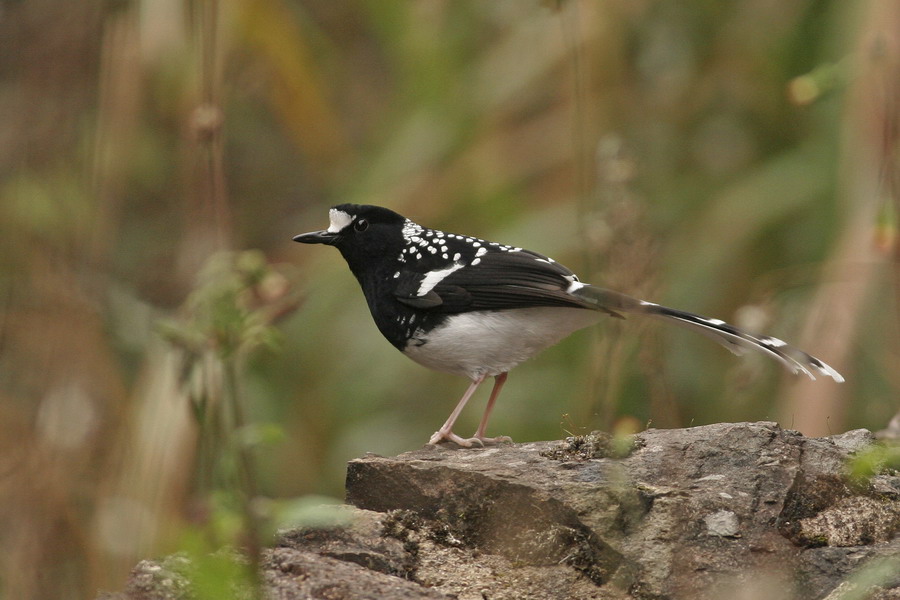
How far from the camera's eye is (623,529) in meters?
3.14

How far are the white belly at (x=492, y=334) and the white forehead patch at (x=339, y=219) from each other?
0.75m

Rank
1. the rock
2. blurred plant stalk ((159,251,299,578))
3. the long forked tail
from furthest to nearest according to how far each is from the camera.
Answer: the long forked tail < the rock < blurred plant stalk ((159,251,299,578))

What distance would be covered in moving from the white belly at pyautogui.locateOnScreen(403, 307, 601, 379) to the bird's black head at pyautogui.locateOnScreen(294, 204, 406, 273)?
0.60 metres

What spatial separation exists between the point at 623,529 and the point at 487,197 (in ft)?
11.9

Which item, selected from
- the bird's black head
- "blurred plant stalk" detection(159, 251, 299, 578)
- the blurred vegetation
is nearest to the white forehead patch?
the bird's black head

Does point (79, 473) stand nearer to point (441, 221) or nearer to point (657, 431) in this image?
point (657, 431)

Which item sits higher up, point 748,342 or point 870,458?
point 748,342

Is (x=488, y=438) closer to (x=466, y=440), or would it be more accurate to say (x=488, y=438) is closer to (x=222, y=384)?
(x=466, y=440)

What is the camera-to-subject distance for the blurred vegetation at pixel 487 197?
15.4 ft

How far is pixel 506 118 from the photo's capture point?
7.17 metres

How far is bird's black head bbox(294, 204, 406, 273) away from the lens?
5242 mm

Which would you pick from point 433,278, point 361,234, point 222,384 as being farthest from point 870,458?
point 361,234

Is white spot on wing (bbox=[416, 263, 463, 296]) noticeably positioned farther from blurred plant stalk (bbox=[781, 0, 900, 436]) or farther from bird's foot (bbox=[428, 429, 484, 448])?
blurred plant stalk (bbox=[781, 0, 900, 436])

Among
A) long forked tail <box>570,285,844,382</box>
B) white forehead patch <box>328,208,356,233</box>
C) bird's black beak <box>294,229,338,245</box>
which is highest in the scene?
white forehead patch <box>328,208,356,233</box>
